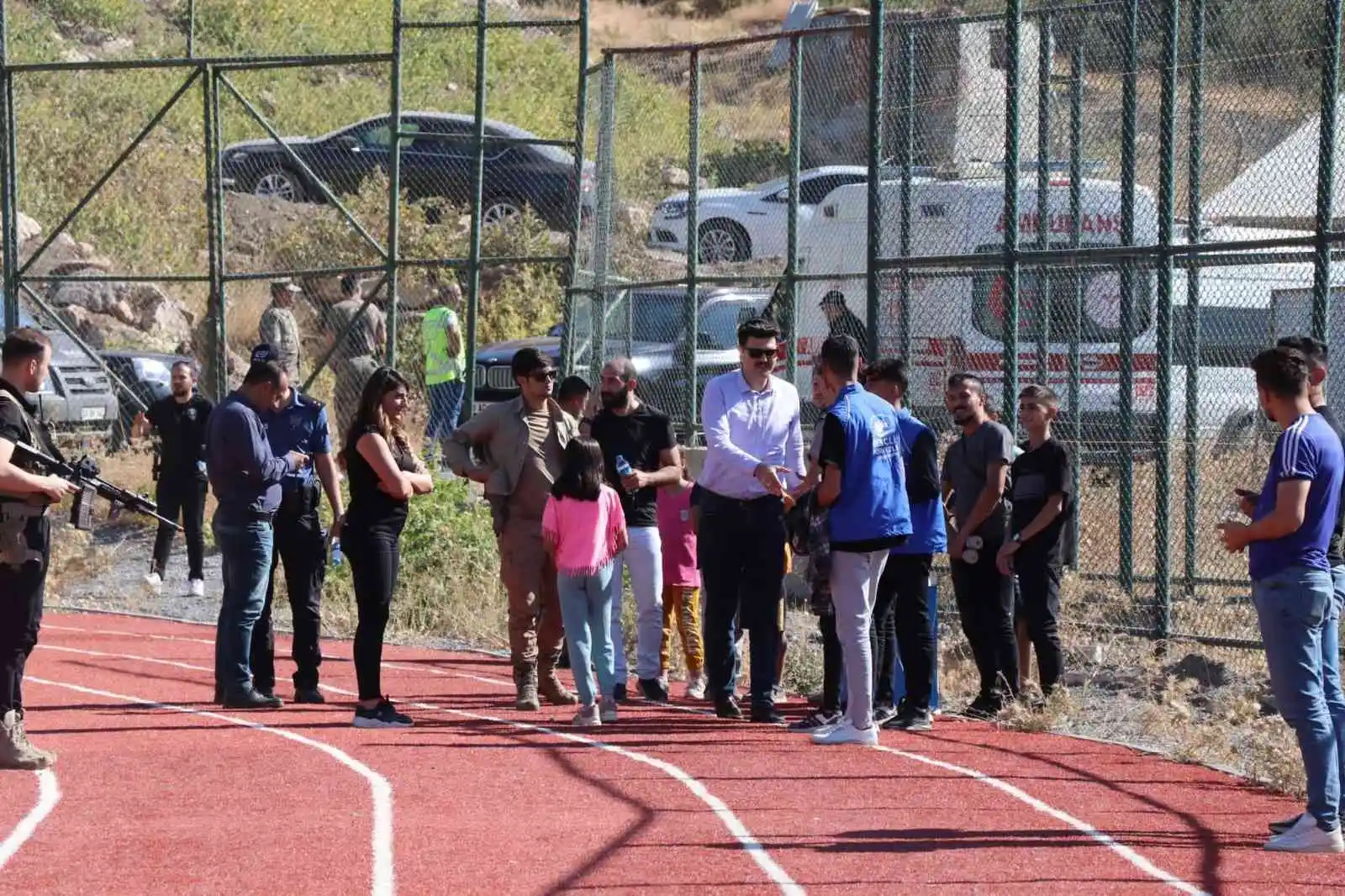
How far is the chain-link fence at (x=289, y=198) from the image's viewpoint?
1850 cm

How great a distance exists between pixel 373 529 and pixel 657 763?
2150 millimetres

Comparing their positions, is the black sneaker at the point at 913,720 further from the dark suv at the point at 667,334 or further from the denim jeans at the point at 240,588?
the dark suv at the point at 667,334

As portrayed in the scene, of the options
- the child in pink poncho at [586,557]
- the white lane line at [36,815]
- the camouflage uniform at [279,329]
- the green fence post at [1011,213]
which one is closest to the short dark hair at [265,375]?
the child in pink poncho at [586,557]

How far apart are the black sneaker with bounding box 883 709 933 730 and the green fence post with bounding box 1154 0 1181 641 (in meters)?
2.02

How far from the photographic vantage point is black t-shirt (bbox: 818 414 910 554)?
1009cm

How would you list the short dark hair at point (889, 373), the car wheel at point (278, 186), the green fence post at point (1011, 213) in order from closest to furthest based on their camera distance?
the short dark hair at point (889, 373), the green fence post at point (1011, 213), the car wheel at point (278, 186)

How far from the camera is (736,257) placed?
1662cm

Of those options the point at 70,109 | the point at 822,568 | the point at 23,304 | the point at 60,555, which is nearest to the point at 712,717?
the point at 822,568

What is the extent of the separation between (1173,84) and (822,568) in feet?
14.8

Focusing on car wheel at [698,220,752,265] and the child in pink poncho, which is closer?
the child in pink poncho

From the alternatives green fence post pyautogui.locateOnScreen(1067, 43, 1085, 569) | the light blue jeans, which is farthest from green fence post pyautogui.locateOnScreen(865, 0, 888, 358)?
the light blue jeans

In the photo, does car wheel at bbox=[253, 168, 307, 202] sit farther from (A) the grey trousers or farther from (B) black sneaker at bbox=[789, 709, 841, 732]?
(A) the grey trousers

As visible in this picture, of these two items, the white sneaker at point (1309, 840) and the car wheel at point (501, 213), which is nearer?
the white sneaker at point (1309, 840)

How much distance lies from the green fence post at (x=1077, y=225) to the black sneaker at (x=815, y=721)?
3835 mm
